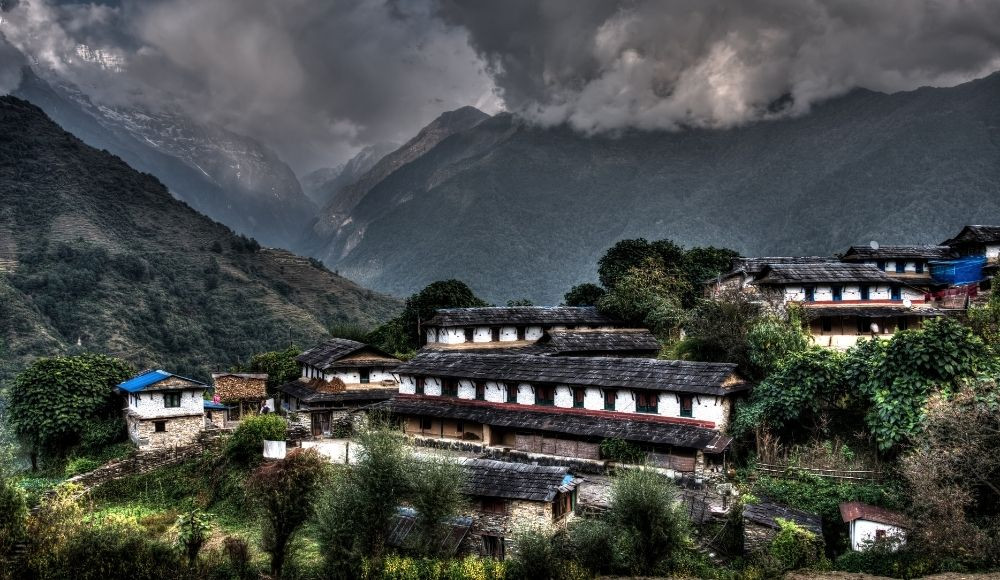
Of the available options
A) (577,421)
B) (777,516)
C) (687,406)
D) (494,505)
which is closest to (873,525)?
(777,516)

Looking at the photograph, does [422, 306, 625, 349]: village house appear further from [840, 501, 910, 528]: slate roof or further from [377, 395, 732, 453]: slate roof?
[840, 501, 910, 528]: slate roof

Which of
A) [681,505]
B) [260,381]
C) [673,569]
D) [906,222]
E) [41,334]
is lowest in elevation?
[673,569]

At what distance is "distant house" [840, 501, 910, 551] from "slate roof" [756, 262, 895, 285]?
23.2m

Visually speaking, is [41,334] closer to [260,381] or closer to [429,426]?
[260,381]

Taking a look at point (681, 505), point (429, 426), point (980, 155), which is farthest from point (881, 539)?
point (980, 155)

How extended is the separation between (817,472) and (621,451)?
8614 millimetres

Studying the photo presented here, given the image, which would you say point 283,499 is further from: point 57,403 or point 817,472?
point 57,403

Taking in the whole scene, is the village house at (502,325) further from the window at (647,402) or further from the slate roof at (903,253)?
the slate roof at (903,253)

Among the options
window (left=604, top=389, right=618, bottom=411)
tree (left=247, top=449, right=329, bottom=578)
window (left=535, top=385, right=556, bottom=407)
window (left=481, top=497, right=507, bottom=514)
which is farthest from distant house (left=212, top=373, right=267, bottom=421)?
window (left=481, top=497, right=507, bottom=514)

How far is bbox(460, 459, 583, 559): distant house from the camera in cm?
2261

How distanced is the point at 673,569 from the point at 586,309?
1417 inches

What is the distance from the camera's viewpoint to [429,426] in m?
38.1

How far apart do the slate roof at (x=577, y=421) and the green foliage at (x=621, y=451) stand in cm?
33

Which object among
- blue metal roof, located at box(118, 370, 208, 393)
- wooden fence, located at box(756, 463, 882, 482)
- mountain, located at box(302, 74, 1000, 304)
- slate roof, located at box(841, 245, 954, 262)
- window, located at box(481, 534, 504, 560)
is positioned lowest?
window, located at box(481, 534, 504, 560)
